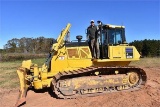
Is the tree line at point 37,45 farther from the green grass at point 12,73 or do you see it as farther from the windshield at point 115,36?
the windshield at point 115,36

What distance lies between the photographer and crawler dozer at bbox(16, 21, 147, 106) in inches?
447

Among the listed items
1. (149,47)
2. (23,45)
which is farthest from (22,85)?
(23,45)

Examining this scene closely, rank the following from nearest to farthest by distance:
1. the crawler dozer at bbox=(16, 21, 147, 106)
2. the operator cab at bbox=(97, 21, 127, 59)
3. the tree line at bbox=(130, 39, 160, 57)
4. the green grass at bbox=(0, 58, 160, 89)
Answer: the crawler dozer at bbox=(16, 21, 147, 106), the operator cab at bbox=(97, 21, 127, 59), the green grass at bbox=(0, 58, 160, 89), the tree line at bbox=(130, 39, 160, 57)

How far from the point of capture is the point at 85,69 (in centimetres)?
1140

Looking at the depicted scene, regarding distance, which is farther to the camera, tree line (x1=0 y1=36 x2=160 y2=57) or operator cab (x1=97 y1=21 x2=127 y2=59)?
tree line (x1=0 y1=36 x2=160 y2=57)

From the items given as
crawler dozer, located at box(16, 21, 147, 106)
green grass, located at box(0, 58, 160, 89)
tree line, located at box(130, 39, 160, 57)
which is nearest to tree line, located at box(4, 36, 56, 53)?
tree line, located at box(130, 39, 160, 57)

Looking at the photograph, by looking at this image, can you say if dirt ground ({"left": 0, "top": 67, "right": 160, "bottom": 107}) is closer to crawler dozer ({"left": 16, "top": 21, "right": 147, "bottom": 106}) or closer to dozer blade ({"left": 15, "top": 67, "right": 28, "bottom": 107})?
dozer blade ({"left": 15, "top": 67, "right": 28, "bottom": 107})

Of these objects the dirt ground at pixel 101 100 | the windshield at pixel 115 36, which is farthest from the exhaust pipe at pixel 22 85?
the windshield at pixel 115 36

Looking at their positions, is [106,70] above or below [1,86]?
above

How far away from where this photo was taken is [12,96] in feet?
39.5

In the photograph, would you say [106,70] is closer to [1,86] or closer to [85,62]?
[85,62]

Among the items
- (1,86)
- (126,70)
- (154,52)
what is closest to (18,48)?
(154,52)

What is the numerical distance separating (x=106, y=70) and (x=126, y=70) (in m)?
1.05

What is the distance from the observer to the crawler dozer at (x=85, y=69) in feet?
37.2
